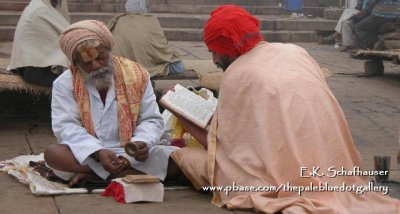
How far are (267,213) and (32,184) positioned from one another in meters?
1.49

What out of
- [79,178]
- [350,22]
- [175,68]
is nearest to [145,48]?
[175,68]

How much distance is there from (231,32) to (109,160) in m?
1.04

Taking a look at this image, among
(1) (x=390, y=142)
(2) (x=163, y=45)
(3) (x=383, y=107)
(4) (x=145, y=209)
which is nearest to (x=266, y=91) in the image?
(4) (x=145, y=209)

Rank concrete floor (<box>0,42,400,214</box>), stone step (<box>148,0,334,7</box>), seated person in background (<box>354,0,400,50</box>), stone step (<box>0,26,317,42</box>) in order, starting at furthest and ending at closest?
stone step (<box>148,0,334,7</box>), stone step (<box>0,26,317,42</box>), seated person in background (<box>354,0,400,50</box>), concrete floor (<box>0,42,400,214</box>)

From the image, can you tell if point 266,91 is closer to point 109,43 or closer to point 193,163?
point 193,163

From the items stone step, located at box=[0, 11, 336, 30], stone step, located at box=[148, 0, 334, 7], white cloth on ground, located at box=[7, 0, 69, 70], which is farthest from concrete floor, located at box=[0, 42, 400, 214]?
stone step, located at box=[148, 0, 334, 7]

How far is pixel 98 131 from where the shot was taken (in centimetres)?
501

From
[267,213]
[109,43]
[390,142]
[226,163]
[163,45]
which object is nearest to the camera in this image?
[267,213]

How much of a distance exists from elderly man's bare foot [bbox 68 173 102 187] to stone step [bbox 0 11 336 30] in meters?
9.49

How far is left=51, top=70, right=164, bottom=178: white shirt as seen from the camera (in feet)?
16.1

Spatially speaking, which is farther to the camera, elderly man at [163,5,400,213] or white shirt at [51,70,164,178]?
white shirt at [51,70,164,178]

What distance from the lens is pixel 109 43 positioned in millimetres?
5004

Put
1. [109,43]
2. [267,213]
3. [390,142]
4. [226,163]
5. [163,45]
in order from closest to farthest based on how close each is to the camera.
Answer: [267,213], [226,163], [109,43], [390,142], [163,45]

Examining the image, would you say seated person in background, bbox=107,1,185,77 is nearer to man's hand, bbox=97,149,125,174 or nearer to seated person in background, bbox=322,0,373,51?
man's hand, bbox=97,149,125,174
